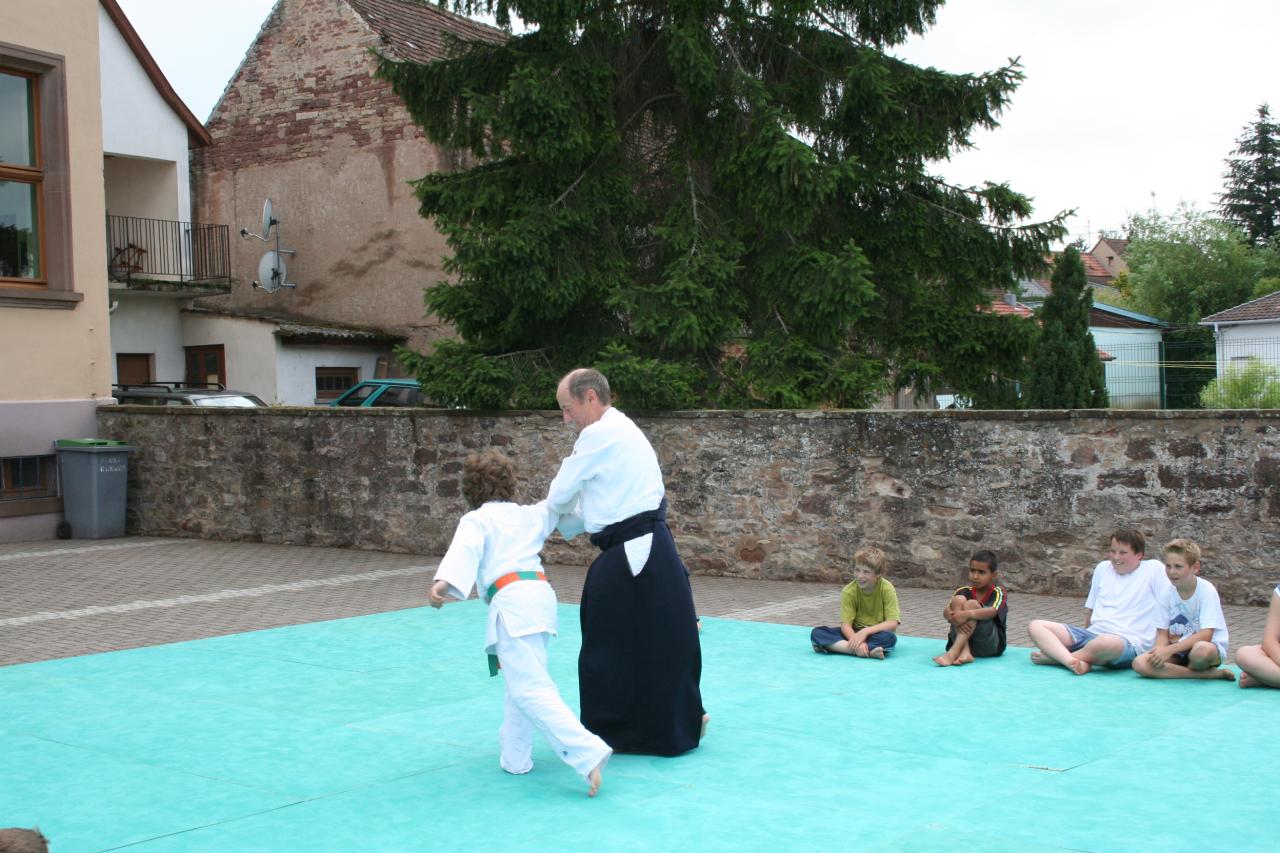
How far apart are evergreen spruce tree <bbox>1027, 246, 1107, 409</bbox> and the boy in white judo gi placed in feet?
62.0

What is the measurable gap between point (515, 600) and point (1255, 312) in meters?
41.6

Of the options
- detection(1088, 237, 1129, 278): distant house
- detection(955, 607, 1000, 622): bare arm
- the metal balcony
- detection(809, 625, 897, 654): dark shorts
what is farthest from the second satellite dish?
detection(1088, 237, 1129, 278): distant house

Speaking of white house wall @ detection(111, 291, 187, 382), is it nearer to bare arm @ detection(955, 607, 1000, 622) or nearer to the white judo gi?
bare arm @ detection(955, 607, 1000, 622)

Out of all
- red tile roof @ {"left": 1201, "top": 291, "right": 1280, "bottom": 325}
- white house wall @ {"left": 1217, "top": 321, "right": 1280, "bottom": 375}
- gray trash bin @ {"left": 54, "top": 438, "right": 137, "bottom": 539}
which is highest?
red tile roof @ {"left": 1201, "top": 291, "right": 1280, "bottom": 325}

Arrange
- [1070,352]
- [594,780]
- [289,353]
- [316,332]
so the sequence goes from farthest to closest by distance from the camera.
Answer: [316,332] < [289,353] < [1070,352] < [594,780]

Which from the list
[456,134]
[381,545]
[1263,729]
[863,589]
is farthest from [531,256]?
[1263,729]

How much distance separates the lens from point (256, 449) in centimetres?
1588

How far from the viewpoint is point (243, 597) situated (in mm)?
11836

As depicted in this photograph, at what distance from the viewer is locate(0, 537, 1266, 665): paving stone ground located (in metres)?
9.91

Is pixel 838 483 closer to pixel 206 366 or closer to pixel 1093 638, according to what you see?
pixel 1093 638

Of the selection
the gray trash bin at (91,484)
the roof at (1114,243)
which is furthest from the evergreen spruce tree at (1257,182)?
the gray trash bin at (91,484)

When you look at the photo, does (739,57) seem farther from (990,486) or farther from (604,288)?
(990,486)

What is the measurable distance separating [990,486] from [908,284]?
4.84 m

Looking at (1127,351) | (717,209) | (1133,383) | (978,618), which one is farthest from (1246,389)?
(978,618)
